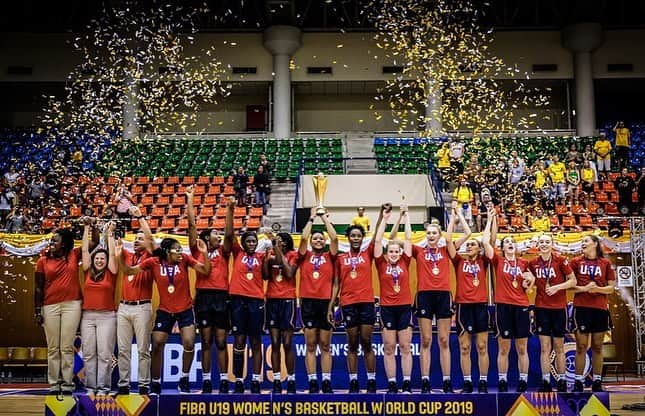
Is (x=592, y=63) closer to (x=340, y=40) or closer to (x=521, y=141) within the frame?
(x=521, y=141)

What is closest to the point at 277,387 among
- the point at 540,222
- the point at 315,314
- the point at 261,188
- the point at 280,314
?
the point at 280,314

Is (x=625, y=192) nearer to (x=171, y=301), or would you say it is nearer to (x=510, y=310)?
(x=510, y=310)

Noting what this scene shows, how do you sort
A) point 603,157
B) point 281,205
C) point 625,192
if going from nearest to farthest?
point 625,192 < point 281,205 < point 603,157

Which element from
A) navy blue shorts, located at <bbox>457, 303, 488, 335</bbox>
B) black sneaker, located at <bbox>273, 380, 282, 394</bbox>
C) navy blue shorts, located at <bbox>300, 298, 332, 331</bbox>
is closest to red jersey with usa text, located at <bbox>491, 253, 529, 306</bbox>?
navy blue shorts, located at <bbox>457, 303, 488, 335</bbox>

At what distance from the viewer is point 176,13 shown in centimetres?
2506

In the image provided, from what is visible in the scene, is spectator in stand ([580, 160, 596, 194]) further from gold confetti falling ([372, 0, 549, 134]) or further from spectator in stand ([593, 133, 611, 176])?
gold confetti falling ([372, 0, 549, 134])

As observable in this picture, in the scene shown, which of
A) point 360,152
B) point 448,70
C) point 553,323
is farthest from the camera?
point 448,70

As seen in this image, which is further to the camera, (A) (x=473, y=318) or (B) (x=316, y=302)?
(A) (x=473, y=318)

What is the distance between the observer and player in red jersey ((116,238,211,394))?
7859 millimetres

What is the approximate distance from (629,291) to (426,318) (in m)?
7.07

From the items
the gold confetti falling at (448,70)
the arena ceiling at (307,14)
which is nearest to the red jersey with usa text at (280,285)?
the gold confetti falling at (448,70)

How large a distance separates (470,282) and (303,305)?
194cm

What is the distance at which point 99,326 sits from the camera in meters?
8.04

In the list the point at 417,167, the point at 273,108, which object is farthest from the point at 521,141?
the point at 273,108
